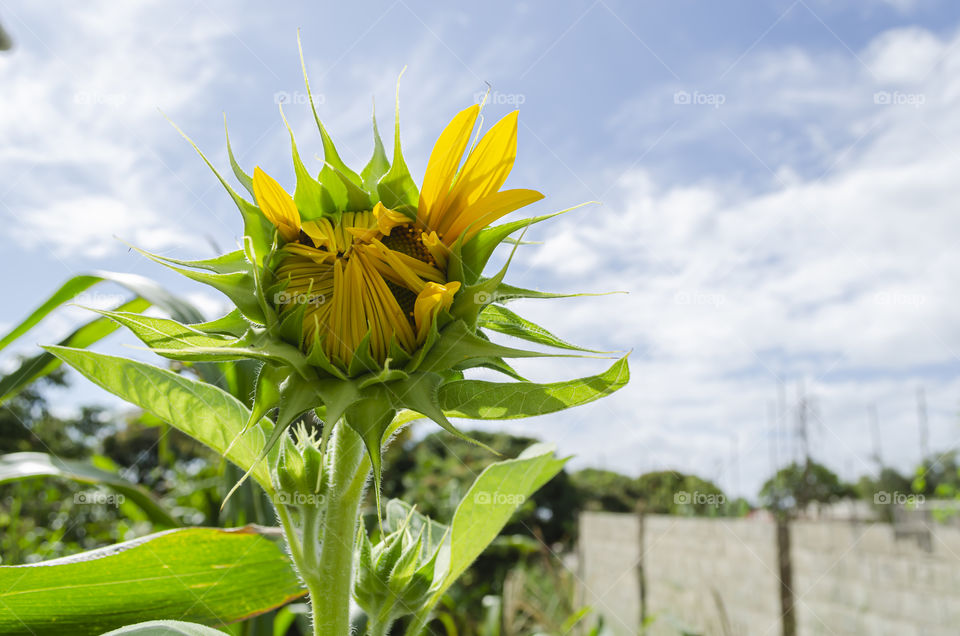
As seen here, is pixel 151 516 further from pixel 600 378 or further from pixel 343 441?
pixel 600 378

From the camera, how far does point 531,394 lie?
448 mm

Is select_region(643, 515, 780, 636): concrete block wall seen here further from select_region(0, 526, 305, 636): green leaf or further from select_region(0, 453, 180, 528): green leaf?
select_region(0, 526, 305, 636): green leaf

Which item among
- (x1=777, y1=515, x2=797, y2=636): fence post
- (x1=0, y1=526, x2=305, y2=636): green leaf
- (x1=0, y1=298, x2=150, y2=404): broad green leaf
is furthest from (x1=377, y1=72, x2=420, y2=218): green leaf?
(x1=777, y1=515, x2=797, y2=636): fence post

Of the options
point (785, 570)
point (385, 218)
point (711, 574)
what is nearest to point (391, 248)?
point (385, 218)

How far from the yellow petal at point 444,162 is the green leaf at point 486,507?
0.23m

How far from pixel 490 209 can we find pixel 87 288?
666 mm

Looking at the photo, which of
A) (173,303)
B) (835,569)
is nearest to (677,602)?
(835,569)

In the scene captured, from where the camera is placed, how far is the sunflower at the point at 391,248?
0.50 metres

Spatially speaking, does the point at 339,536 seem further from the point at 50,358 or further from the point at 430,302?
the point at 50,358

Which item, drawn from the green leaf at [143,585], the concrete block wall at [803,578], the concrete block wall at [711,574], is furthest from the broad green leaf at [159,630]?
the concrete block wall at [711,574]

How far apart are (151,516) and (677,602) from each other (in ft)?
16.1

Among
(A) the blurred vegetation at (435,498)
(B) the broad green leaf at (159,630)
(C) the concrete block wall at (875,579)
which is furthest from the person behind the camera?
(C) the concrete block wall at (875,579)

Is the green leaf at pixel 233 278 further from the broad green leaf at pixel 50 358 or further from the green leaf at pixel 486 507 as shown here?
the broad green leaf at pixel 50 358

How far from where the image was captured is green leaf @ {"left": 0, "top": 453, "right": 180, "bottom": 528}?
2.93 feet
